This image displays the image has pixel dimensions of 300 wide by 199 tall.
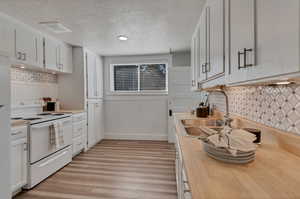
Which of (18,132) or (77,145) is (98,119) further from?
(18,132)

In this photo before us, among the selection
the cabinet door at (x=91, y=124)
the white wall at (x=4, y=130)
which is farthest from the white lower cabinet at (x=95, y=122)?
the white wall at (x=4, y=130)

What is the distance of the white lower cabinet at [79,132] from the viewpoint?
3309mm

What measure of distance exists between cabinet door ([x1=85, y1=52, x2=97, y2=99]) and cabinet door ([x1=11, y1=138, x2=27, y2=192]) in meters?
1.92

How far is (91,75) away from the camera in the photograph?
405cm

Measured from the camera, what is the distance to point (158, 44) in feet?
11.9

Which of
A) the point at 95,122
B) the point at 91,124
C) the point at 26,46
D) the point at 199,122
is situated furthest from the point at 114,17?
the point at 95,122

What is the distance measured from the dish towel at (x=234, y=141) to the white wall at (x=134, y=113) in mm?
3538

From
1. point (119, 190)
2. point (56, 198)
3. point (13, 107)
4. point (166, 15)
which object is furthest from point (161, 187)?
point (13, 107)

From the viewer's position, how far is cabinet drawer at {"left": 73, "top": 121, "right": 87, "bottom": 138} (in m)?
3.33

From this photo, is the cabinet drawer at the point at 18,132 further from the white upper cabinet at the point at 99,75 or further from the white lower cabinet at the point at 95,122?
the white upper cabinet at the point at 99,75

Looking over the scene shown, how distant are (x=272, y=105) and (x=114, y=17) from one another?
204 centimetres

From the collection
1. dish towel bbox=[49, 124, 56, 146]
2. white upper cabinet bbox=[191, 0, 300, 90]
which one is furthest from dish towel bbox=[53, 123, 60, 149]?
white upper cabinet bbox=[191, 0, 300, 90]

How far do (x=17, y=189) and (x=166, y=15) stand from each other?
2.80 meters

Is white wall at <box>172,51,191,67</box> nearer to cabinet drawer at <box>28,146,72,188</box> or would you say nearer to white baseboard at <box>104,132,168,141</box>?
white baseboard at <box>104,132,168,141</box>
